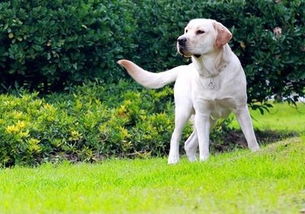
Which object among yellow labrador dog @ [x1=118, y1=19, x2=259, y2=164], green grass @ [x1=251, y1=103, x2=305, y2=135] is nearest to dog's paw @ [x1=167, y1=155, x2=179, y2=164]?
yellow labrador dog @ [x1=118, y1=19, x2=259, y2=164]

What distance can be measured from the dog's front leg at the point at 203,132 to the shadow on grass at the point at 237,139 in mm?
1644

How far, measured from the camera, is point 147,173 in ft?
29.0

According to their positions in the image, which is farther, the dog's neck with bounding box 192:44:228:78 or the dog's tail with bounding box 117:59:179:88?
the dog's tail with bounding box 117:59:179:88

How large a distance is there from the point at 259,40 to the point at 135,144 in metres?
2.53

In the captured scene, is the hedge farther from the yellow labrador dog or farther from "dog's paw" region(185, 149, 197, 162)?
the yellow labrador dog

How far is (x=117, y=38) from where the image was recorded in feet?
43.6

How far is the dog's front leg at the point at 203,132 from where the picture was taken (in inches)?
399

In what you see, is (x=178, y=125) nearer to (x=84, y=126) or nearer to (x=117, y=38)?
(x=84, y=126)

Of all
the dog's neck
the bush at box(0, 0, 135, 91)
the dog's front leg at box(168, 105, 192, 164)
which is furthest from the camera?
the bush at box(0, 0, 135, 91)

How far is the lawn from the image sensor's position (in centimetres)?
689

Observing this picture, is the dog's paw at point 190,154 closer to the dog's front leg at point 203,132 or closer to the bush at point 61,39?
the dog's front leg at point 203,132

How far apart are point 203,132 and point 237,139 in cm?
259

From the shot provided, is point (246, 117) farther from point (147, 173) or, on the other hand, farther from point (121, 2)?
point (121, 2)

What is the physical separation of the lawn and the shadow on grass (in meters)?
1.90
